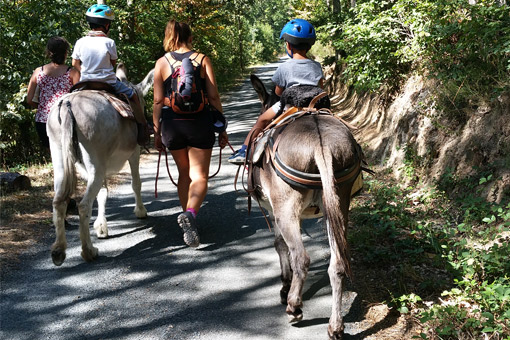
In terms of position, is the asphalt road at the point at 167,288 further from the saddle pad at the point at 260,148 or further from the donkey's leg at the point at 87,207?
the saddle pad at the point at 260,148

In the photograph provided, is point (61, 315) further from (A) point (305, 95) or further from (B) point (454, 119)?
(B) point (454, 119)

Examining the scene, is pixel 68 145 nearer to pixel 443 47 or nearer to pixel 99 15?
pixel 99 15

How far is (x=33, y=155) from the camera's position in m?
10.4

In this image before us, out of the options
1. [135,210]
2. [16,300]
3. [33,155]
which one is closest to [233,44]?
[33,155]

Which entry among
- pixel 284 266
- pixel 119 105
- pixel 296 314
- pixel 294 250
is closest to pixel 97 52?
pixel 119 105

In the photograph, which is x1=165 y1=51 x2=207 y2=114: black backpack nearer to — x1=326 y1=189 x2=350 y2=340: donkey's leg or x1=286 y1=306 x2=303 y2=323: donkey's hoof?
x1=326 y1=189 x2=350 y2=340: donkey's leg

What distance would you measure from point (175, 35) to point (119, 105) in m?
1.03

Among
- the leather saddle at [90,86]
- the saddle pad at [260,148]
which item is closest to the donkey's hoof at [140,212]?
the leather saddle at [90,86]

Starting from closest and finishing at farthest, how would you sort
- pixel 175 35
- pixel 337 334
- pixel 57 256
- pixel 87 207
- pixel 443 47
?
pixel 337 334 < pixel 57 256 < pixel 87 207 < pixel 175 35 < pixel 443 47

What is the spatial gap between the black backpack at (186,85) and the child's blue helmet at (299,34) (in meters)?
1.20

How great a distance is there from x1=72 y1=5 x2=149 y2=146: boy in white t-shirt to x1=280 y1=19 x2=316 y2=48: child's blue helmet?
2289 millimetres

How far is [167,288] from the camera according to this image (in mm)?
4344

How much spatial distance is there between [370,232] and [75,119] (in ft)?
11.6

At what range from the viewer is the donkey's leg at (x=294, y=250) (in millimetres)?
3363
